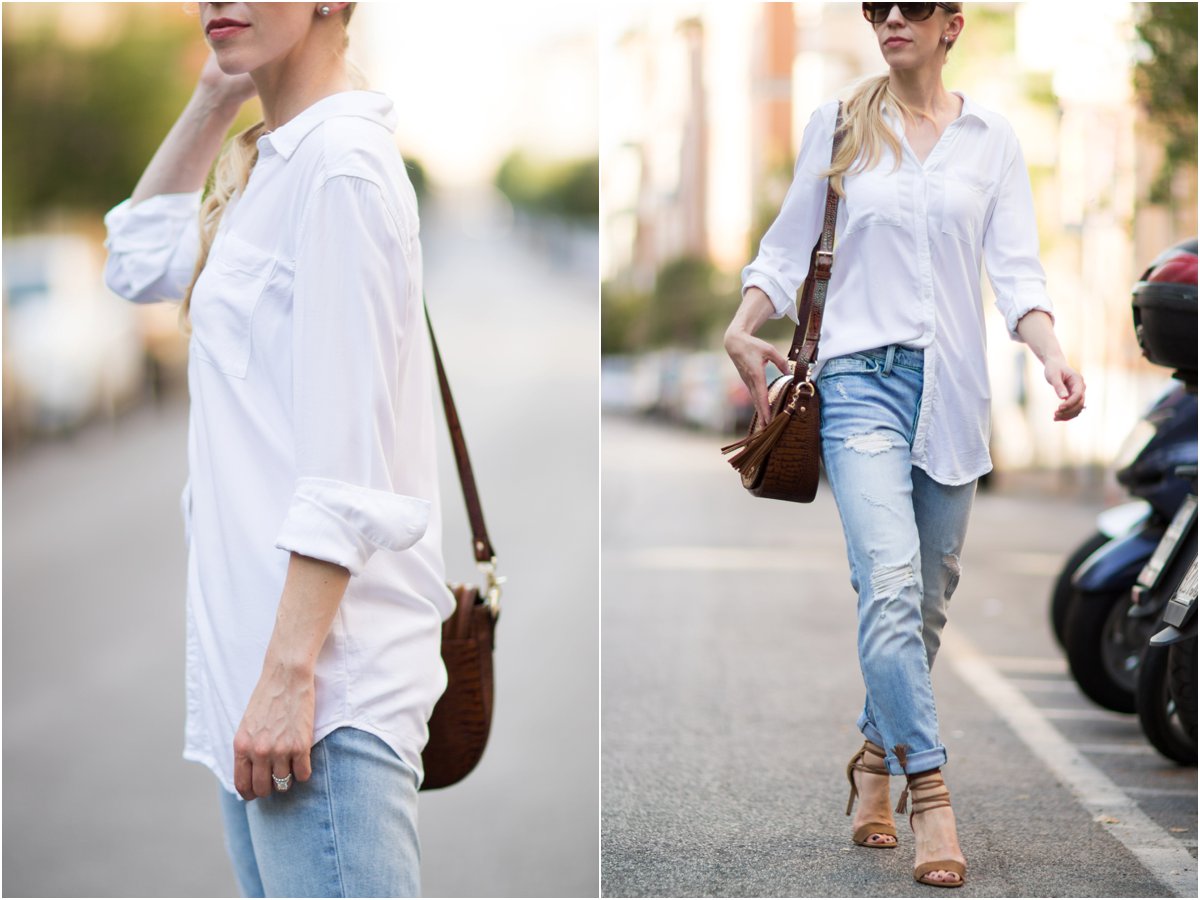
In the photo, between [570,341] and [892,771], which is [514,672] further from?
[570,341]

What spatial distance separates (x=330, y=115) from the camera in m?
1.81

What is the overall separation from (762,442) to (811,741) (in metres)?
2.04

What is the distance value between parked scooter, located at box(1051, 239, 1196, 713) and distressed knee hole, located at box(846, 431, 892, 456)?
1.72 meters

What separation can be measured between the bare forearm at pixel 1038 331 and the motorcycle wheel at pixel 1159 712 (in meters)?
2.03

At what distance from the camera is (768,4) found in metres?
3.20

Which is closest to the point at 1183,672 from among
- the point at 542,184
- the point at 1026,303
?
the point at 1026,303

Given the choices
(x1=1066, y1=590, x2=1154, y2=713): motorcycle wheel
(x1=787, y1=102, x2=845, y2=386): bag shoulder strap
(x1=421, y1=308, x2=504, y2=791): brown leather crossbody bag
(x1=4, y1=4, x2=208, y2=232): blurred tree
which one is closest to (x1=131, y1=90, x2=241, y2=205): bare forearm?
(x1=421, y1=308, x2=504, y2=791): brown leather crossbody bag

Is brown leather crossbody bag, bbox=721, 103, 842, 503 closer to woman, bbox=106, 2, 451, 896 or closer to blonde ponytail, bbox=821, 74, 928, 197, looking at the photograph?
blonde ponytail, bbox=821, 74, 928, 197

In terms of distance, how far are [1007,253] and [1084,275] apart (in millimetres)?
9137

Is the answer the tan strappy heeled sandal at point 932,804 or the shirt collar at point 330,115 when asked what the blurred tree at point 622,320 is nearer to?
the tan strappy heeled sandal at point 932,804

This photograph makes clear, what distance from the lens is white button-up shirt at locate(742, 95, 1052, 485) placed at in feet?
8.77

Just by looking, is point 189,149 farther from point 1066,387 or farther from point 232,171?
point 1066,387

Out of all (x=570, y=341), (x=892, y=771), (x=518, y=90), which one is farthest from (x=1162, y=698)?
(x=518, y=90)

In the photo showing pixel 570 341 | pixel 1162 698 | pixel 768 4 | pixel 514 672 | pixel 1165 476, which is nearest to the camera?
pixel 768 4
